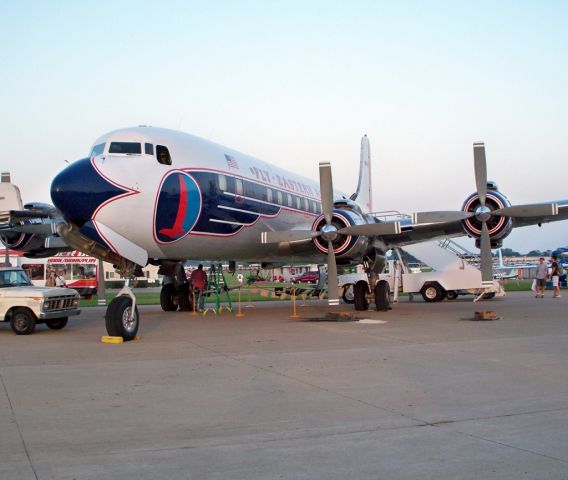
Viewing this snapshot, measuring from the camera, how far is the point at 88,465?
491 cm

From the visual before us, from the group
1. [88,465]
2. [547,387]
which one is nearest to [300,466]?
[88,465]

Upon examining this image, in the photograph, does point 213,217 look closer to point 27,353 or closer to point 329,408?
point 27,353

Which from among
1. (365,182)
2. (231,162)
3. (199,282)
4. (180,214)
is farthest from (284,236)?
(365,182)

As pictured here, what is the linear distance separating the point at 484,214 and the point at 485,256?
1.11m

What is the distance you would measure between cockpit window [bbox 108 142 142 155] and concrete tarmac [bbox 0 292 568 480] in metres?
4.13

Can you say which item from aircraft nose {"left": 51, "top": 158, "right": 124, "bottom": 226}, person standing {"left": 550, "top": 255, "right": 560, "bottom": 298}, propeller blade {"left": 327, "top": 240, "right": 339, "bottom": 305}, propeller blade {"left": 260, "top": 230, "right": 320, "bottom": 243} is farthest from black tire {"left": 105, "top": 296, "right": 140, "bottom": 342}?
person standing {"left": 550, "top": 255, "right": 560, "bottom": 298}

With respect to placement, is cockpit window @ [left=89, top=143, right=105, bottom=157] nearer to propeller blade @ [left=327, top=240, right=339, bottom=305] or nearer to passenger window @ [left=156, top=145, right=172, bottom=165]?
passenger window @ [left=156, top=145, right=172, bottom=165]

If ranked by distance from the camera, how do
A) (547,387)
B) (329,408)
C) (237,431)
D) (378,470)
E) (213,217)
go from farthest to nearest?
(213,217) → (547,387) → (329,408) → (237,431) → (378,470)

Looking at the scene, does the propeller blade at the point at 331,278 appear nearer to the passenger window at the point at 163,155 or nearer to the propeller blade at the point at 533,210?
the propeller blade at the point at 533,210

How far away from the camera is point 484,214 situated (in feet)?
56.3

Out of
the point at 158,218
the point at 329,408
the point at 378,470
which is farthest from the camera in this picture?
the point at 158,218

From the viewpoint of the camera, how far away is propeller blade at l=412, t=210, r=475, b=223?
1716 centimetres

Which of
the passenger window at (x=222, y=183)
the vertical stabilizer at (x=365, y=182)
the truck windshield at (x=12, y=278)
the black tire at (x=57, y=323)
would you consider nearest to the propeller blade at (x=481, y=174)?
the passenger window at (x=222, y=183)

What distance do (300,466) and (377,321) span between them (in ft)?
38.9
